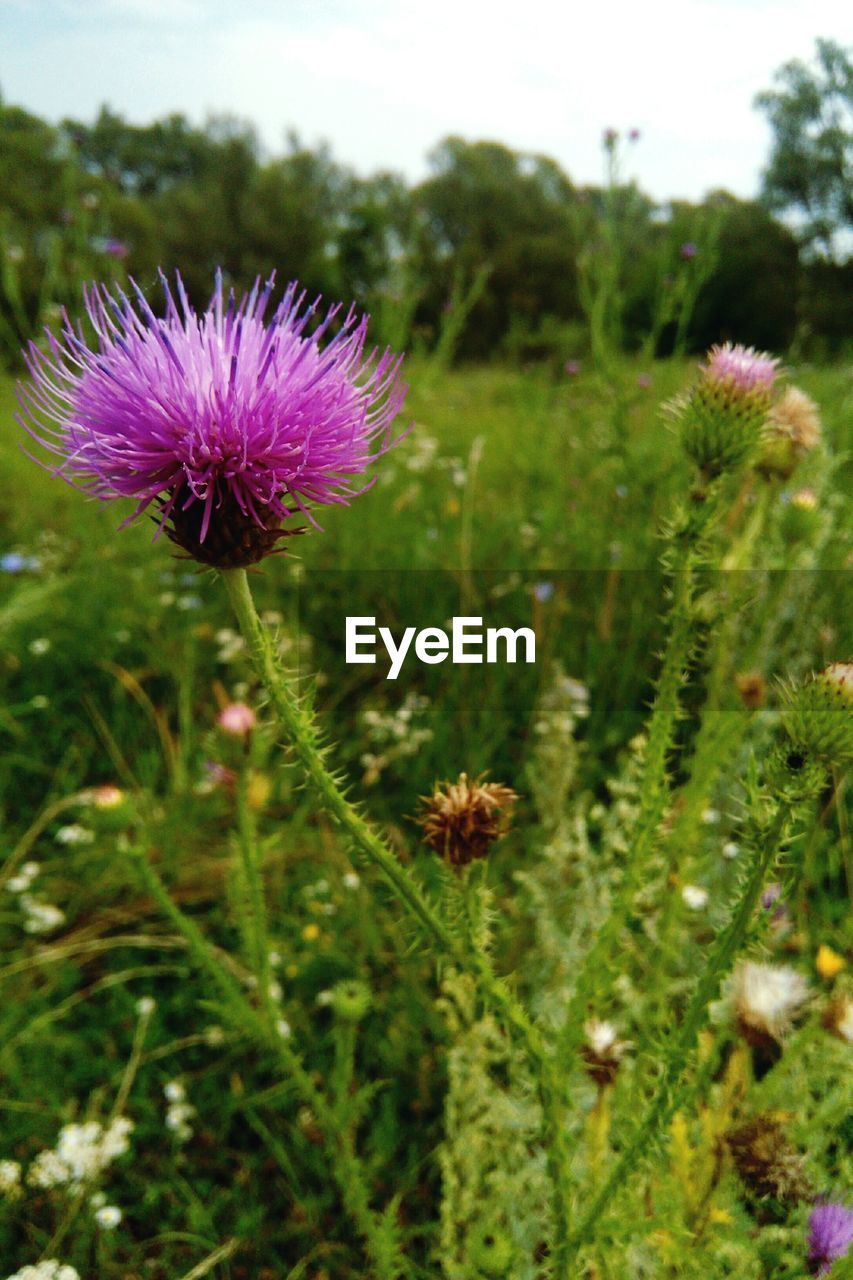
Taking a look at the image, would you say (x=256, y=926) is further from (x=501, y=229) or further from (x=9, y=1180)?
(x=501, y=229)

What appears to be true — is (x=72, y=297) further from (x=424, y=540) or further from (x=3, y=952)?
(x=3, y=952)

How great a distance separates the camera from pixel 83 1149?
148 centimetres

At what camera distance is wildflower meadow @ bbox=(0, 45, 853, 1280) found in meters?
0.95

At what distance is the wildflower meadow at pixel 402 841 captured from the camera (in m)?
0.95

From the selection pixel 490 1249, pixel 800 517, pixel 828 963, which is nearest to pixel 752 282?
pixel 800 517

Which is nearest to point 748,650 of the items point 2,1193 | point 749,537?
point 749,537

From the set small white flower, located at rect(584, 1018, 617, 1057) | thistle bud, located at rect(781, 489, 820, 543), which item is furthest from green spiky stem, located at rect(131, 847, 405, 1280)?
thistle bud, located at rect(781, 489, 820, 543)

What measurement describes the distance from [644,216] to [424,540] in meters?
1.55

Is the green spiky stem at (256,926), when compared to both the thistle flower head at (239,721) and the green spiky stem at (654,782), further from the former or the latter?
the green spiky stem at (654,782)

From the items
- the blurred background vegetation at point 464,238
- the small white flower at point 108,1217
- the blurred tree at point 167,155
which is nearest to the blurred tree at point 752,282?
the blurred background vegetation at point 464,238

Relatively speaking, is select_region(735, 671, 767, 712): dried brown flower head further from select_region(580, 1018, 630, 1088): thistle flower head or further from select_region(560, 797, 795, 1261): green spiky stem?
select_region(560, 797, 795, 1261): green spiky stem

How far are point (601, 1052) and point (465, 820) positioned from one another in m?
0.51

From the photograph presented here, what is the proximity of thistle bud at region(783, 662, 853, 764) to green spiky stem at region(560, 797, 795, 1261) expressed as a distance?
0.06m

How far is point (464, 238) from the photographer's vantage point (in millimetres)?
29344
